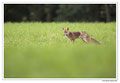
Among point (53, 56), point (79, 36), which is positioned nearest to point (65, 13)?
point (79, 36)

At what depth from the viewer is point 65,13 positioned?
1364 cm

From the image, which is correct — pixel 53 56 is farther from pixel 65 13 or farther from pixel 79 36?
pixel 65 13

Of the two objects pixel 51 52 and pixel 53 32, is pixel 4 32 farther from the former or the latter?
pixel 51 52

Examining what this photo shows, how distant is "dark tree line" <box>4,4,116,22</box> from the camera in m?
11.5

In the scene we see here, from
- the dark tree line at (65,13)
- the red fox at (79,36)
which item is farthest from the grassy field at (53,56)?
the dark tree line at (65,13)

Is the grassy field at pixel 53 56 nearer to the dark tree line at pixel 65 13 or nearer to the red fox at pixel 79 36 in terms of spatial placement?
the red fox at pixel 79 36

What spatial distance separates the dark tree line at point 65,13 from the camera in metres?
11.5

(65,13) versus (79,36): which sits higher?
(65,13)

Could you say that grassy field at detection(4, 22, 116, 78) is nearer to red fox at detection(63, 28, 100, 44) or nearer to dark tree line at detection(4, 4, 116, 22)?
red fox at detection(63, 28, 100, 44)

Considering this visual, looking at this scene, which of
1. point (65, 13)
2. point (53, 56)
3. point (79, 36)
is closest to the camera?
point (53, 56)

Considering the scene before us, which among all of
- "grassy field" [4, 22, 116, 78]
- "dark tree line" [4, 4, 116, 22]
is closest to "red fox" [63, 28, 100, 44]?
"grassy field" [4, 22, 116, 78]

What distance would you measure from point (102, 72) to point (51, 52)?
3.18 feet

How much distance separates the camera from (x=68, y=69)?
A: 3.56m

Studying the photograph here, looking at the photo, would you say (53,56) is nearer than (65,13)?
Yes
